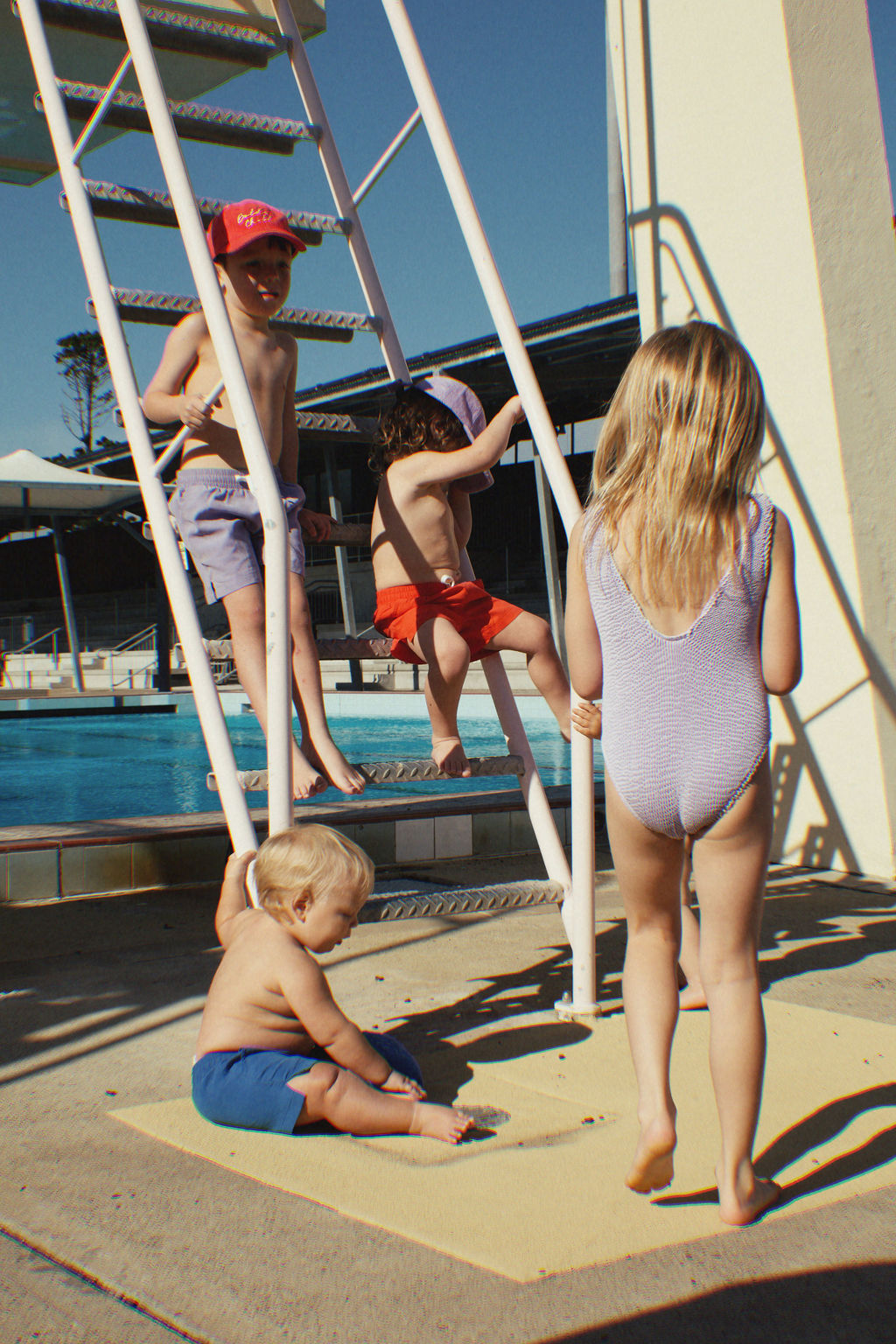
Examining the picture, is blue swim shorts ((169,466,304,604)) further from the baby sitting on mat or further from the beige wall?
the beige wall

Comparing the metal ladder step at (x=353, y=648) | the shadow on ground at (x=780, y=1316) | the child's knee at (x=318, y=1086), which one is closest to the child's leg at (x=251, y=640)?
the metal ladder step at (x=353, y=648)

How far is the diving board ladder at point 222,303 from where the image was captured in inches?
101

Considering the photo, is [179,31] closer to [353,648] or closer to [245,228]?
[245,228]

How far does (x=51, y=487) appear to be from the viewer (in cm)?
1823

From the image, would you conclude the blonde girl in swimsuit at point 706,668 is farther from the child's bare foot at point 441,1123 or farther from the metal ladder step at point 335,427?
the metal ladder step at point 335,427

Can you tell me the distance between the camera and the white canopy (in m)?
18.2

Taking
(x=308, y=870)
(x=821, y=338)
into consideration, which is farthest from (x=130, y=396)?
(x=821, y=338)

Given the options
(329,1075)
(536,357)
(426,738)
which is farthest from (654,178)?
(536,357)

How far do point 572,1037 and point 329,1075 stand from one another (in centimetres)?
80

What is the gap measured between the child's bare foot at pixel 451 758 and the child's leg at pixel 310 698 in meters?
0.25

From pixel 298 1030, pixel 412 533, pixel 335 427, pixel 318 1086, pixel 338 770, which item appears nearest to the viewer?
pixel 318 1086

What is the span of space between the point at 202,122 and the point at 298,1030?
2.76 metres

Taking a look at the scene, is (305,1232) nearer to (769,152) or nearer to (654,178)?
(769,152)

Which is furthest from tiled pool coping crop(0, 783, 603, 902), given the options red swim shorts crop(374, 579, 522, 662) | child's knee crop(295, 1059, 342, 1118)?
child's knee crop(295, 1059, 342, 1118)
